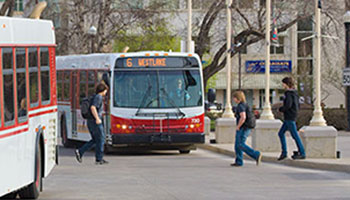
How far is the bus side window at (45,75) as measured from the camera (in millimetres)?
13773

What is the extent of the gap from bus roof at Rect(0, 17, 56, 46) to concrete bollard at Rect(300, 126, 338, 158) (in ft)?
24.4

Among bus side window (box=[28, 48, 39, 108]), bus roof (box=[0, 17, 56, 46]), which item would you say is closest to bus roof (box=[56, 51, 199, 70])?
bus roof (box=[0, 17, 56, 46])

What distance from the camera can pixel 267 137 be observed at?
2245 centimetres

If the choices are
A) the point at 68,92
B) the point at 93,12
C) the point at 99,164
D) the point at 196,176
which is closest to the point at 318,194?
the point at 196,176

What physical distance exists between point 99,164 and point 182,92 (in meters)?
3.86

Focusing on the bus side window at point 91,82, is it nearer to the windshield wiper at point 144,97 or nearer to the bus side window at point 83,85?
the bus side window at point 83,85

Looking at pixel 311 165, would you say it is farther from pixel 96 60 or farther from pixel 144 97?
pixel 96 60

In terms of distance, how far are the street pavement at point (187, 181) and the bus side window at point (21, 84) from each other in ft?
6.80

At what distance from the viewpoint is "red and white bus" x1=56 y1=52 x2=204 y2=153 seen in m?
23.0

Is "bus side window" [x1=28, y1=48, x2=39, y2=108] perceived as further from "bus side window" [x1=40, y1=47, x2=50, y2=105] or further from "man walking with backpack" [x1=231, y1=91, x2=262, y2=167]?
"man walking with backpack" [x1=231, y1=91, x2=262, y2=167]

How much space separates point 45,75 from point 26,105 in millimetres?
1896

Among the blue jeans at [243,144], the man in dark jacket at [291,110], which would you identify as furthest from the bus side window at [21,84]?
the man in dark jacket at [291,110]

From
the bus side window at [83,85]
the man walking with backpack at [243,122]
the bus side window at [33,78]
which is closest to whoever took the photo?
the bus side window at [33,78]

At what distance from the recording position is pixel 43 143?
13555 millimetres
